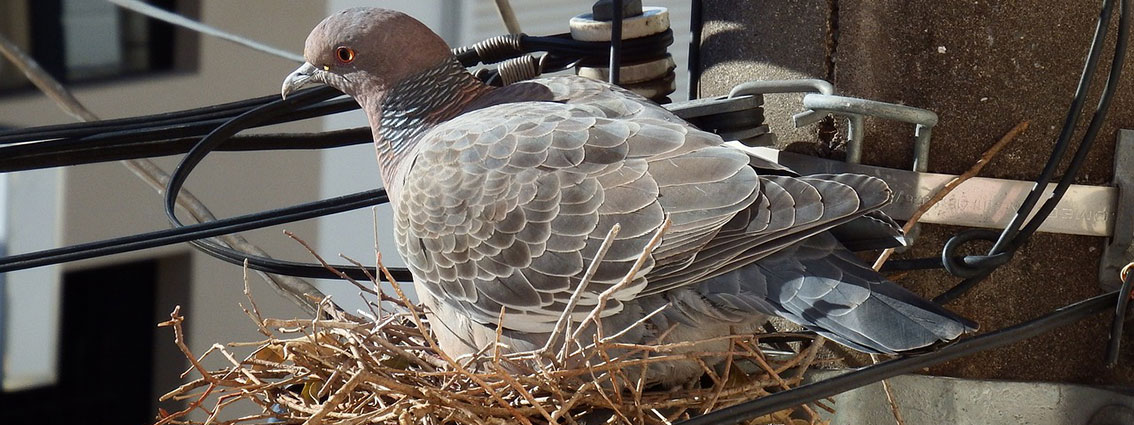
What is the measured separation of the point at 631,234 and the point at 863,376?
38 centimetres

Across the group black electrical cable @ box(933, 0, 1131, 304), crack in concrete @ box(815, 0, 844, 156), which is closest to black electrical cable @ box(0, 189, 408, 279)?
crack in concrete @ box(815, 0, 844, 156)

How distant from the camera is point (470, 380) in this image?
1.79 metres

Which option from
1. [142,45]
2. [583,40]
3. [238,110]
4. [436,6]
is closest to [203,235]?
[238,110]

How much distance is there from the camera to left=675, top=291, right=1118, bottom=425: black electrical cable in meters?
1.51

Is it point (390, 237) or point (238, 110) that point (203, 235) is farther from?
point (390, 237)

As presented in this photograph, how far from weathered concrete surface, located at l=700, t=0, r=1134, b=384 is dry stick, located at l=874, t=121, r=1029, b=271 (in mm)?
16

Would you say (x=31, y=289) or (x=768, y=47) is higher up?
(x=768, y=47)

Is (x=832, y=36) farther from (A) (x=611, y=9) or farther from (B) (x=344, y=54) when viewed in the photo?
(B) (x=344, y=54)

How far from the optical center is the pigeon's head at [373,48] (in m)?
2.10

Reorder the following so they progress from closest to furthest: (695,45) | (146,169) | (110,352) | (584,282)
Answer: (584,282)
(695,45)
(146,169)
(110,352)

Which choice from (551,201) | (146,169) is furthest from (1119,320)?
(146,169)

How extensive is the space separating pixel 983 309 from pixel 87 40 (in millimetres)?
4629

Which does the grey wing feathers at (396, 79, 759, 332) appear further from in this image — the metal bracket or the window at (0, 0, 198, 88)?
the window at (0, 0, 198, 88)

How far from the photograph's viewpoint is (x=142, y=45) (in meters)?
5.39
